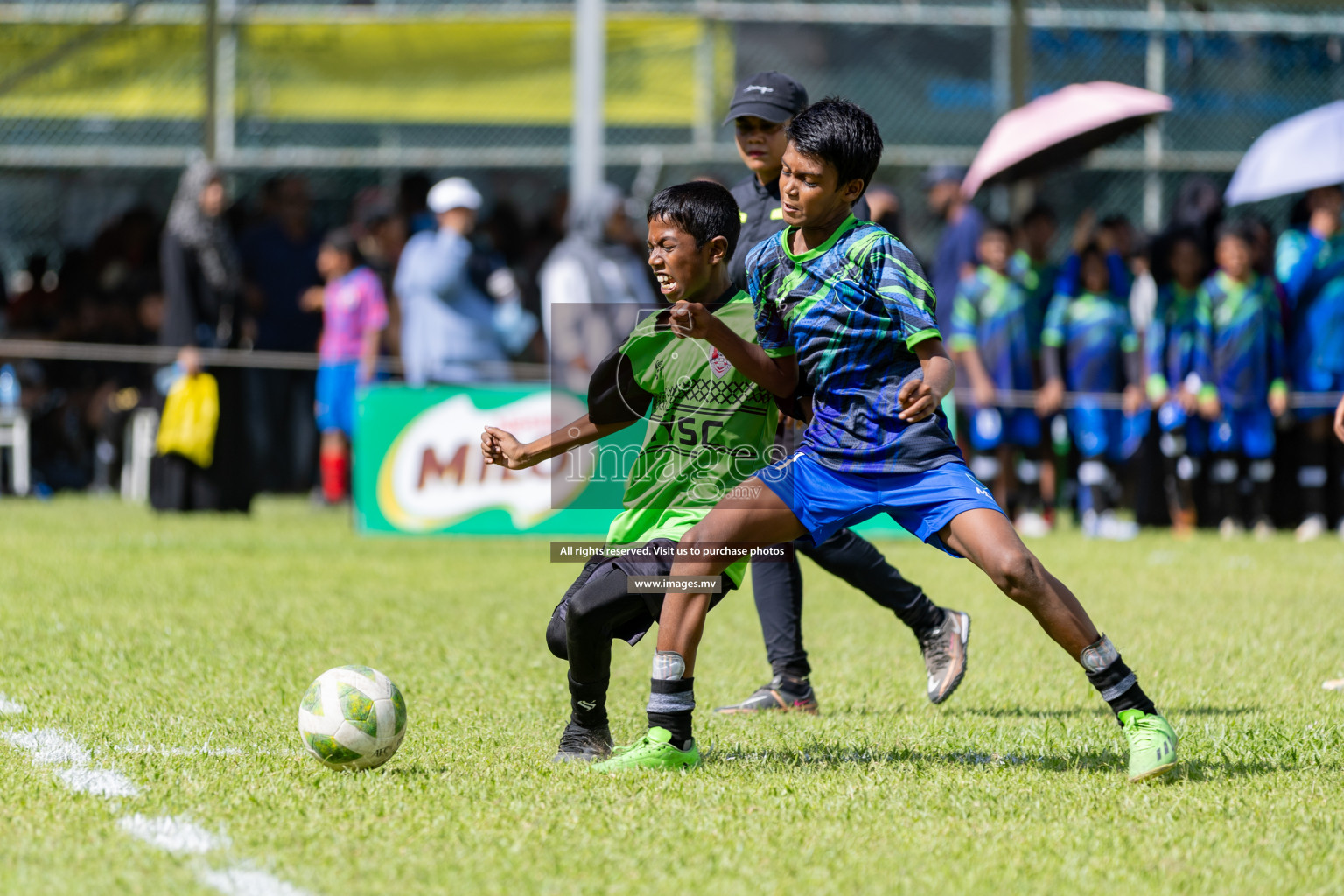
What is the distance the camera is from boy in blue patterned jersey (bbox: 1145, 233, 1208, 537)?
1191 centimetres

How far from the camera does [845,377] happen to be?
14.7 ft

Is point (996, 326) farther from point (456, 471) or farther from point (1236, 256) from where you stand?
point (456, 471)

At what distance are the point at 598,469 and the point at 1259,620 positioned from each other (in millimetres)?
4339

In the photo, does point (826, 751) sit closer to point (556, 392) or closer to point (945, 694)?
point (945, 694)

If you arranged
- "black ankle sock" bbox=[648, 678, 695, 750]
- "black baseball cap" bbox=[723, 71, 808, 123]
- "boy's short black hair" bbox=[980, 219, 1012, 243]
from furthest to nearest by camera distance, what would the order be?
"boy's short black hair" bbox=[980, 219, 1012, 243]
"black baseball cap" bbox=[723, 71, 808, 123]
"black ankle sock" bbox=[648, 678, 695, 750]

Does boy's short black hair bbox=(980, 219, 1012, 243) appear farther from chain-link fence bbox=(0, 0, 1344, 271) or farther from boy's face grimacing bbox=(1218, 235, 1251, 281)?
chain-link fence bbox=(0, 0, 1344, 271)

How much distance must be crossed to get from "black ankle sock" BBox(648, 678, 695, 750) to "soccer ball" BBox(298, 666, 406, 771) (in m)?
0.71

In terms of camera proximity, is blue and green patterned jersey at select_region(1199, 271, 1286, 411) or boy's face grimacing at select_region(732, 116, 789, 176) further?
blue and green patterned jersey at select_region(1199, 271, 1286, 411)

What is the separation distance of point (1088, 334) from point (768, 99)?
281 inches

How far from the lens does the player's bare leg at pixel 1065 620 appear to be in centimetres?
429

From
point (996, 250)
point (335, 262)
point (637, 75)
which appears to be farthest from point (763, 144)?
point (637, 75)

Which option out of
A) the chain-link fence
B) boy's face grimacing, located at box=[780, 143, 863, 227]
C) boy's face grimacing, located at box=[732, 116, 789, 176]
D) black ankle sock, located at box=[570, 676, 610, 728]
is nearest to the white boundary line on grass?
black ankle sock, located at box=[570, 676, 610, 728]

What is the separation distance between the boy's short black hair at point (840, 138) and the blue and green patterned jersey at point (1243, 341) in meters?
7.96

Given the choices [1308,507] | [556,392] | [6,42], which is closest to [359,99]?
[6,42]
